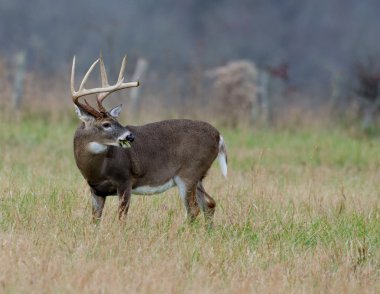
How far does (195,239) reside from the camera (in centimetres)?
788

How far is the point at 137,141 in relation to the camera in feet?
30.1

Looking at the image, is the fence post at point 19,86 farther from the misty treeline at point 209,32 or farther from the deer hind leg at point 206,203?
the misty treeline at point 209,32

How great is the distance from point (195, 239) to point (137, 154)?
1446 mm

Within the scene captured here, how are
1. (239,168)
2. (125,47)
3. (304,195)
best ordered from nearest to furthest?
1. (304,195)
2. (239,168)
3. (125,47)

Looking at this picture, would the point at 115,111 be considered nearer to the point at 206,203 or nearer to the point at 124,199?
the point at 124,199

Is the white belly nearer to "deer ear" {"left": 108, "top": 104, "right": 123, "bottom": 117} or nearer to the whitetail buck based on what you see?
the whitetail buck

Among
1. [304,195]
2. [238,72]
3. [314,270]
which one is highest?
[314,270]

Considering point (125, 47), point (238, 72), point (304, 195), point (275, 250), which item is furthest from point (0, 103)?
point (125, 47)

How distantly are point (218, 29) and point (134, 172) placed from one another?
3518 centimetres

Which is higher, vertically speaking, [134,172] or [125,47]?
[134,172]

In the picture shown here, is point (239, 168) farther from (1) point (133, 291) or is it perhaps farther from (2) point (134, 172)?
(1) point (133, 291)

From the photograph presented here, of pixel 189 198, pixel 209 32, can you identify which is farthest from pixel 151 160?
pixel 209 32

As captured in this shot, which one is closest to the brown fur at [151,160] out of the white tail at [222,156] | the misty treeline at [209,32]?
the white tail at [222,156]

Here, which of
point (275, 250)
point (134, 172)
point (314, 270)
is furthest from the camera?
point (134, 172)
